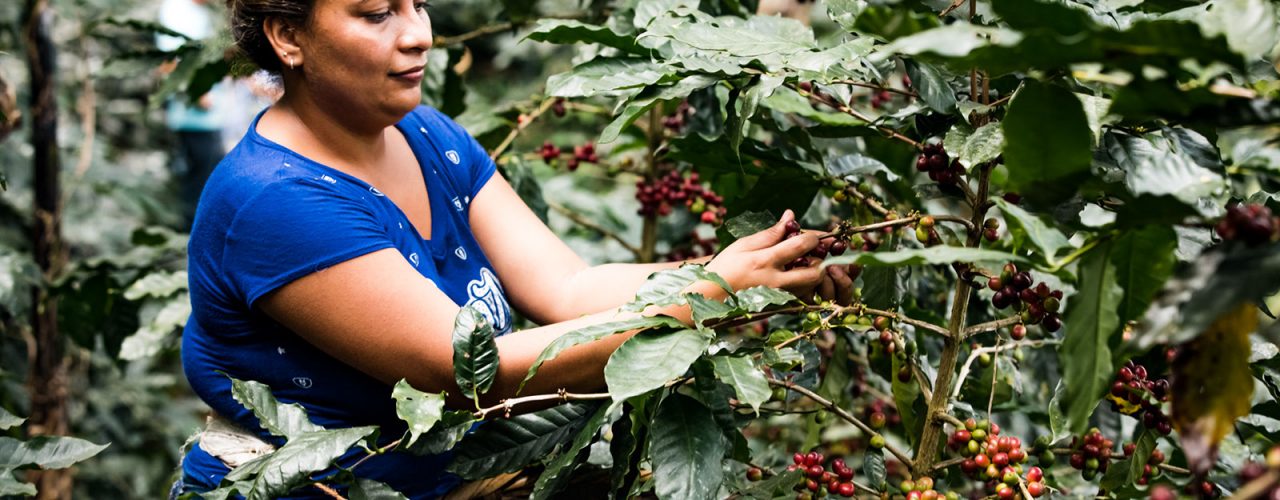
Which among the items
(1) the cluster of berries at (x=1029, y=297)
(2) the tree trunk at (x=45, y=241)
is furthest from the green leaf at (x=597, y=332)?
(2) the tree trunk at (x=45, y=241)

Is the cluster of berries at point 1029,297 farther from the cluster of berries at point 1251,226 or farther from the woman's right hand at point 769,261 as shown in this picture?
the cluster of berries at point 1251,226

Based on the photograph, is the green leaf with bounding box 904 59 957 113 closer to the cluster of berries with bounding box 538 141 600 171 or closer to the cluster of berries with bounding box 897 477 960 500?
the cluster of berries with bounding box 897 477 960 500

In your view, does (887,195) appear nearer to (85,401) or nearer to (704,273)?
(704,273)

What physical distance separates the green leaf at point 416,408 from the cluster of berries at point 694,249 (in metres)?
0.93

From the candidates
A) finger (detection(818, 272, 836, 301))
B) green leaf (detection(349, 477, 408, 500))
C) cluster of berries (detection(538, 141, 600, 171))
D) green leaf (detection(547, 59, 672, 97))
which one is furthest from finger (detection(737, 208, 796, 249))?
cluster of berries (detection(538, 141, 600, 171))

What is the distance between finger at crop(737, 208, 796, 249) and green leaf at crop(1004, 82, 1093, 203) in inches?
17.6

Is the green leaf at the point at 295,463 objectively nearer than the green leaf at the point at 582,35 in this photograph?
Yes

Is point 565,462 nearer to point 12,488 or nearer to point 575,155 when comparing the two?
point 12,488

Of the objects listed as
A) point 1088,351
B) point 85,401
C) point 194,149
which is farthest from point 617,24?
point 194,149

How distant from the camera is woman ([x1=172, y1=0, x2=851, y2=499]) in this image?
1.25 metres

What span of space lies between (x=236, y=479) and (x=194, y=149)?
3463 mm

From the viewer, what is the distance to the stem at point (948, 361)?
3.94 feet

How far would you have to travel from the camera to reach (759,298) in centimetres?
111

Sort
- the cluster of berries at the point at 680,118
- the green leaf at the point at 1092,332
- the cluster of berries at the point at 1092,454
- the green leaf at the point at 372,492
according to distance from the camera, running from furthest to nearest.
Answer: the cluster of berries at the point at 680,118
the cluster of berries at the point at 1092,454
the green leaf at the point at 372,492
the green leaf at the point at 1092,332
